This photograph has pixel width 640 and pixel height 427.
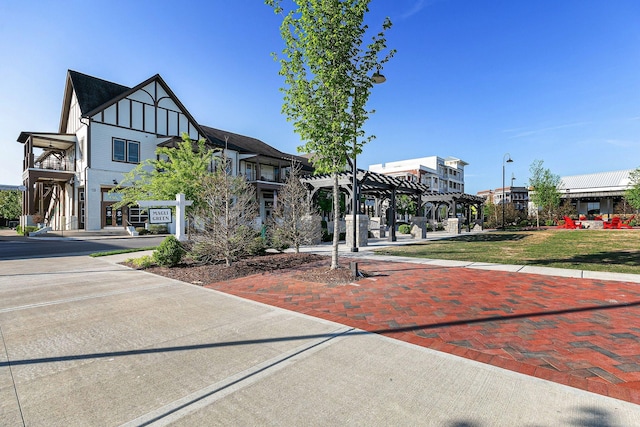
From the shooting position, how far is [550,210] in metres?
41.6

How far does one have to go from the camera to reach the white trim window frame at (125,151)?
28438mm

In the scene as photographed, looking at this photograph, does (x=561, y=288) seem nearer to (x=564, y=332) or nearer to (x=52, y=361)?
(x=564, y=332)

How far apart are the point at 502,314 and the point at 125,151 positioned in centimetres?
3272

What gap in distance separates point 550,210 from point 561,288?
1702 inches

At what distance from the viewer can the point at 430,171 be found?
6294 centimetres

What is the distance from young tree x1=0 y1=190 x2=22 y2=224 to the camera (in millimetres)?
44469

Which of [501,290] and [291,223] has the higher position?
[291,223]

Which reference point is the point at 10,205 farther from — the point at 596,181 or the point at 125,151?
the point at 596,181

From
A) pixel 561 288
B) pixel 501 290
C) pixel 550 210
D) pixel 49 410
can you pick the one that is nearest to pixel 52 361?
pixel 49 410

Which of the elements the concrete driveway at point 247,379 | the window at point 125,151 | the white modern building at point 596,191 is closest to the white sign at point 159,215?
the concrete driveway at point 247,379

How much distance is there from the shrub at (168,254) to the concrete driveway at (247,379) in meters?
4.28

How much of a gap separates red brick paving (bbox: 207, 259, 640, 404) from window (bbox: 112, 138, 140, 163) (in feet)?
89.0

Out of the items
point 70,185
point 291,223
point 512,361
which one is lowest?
point 512,361

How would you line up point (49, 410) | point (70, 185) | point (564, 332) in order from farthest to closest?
point (70, 185), point (564, 332), point (49, 410)
